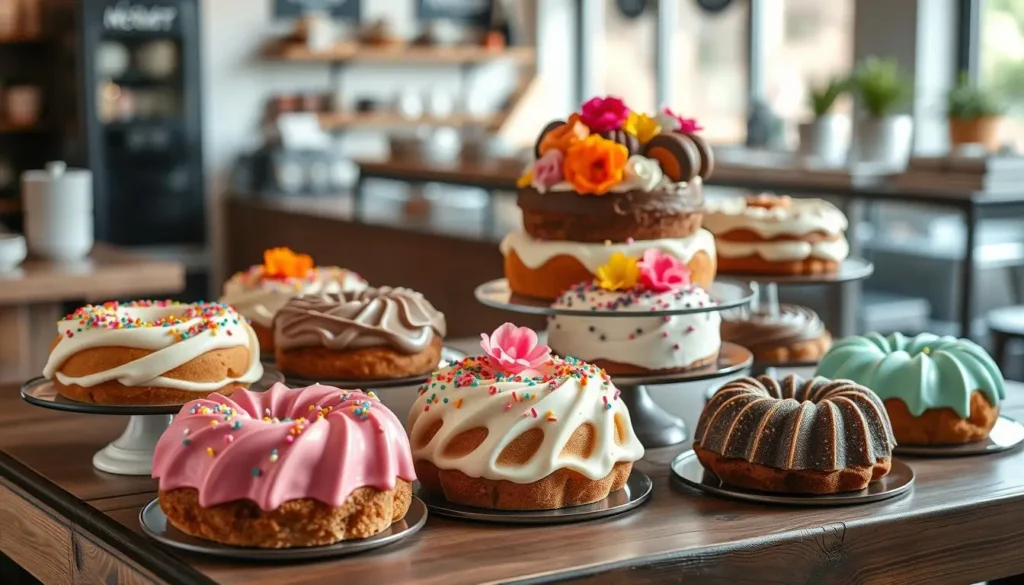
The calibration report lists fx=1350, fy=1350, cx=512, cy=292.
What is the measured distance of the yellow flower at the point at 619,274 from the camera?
205 cm

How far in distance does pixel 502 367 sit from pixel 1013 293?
338 cm

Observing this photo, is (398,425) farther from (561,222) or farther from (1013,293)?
(1013,293)

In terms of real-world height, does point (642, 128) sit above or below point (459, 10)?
below

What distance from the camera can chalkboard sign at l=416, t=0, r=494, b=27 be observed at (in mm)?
8867

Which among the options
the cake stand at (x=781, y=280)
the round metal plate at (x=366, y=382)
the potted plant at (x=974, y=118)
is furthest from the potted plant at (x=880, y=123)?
the round metal plate at (x=366, y=382)

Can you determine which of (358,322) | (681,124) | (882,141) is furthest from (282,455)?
(882,141)

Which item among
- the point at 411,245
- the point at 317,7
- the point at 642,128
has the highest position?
the point at 317,7

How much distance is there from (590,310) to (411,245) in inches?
129

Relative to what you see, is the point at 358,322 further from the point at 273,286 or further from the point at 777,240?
the point at 777,240

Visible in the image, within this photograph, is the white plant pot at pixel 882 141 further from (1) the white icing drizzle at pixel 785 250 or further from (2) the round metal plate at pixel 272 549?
(2) the round metal plate at pixel 272 549

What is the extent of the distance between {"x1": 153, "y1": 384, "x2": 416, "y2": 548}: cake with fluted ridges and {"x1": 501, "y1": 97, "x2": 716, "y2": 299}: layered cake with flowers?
27.8 inches

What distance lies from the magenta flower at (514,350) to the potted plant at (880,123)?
3155 mm

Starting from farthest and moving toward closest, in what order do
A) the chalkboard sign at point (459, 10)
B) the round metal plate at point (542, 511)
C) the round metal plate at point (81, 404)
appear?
the chalkboard sign at point (459, 10) < the round metal plate at point (81, 404) < the round metal plate at point (542, 511)

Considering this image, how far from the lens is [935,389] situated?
1931 mm
